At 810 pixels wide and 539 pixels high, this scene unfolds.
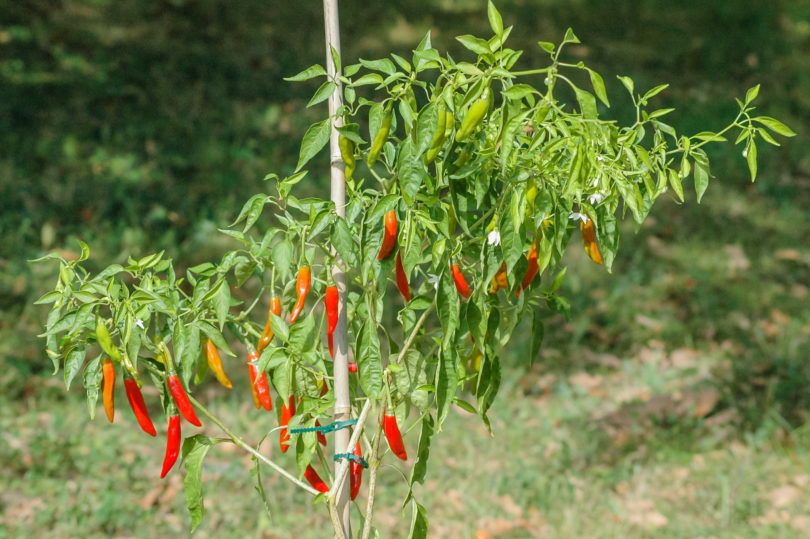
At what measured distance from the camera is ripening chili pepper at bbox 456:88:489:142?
138 centimetres

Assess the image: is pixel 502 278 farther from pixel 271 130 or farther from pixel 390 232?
pixel 271 130

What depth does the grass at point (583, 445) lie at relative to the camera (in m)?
3.37

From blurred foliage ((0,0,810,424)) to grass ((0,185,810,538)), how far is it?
0.12 ft

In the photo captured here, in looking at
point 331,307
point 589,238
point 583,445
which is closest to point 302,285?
point 331,307

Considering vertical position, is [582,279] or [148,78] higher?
[148,78]

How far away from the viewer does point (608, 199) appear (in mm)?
1507

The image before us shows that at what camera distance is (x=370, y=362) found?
5.22 feet

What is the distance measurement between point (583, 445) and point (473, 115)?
2.92 metres

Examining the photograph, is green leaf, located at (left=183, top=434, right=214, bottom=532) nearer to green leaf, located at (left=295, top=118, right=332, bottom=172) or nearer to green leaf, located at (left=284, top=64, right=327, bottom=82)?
green leaf, located at (left=295, top=118, right=332, bottom=172)

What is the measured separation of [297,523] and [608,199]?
7.56 ft

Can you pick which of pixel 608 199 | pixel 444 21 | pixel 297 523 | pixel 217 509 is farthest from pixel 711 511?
pixel 444 21

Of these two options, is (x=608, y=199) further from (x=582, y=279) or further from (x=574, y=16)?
(x=574, y=16)

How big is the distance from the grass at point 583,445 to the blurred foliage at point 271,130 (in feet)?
0.12

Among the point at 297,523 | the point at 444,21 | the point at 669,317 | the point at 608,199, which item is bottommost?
the point at 297,523
